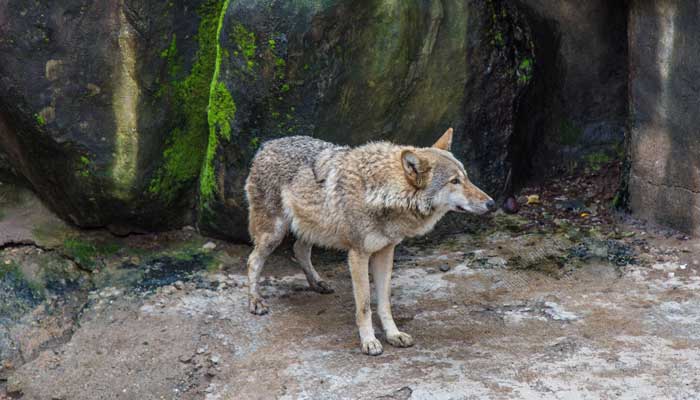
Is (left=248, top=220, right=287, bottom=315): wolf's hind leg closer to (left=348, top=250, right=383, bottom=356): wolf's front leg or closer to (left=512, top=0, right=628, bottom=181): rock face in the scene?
(left=348, top=250, right=383, bottom=356): wolf's front leg

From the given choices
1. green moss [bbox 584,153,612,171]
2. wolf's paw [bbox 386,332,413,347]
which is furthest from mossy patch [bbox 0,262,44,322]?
green moss [bbox 584,153,612,171]

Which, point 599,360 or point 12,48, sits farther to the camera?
point 12,48

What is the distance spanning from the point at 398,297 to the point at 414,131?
1.82 metres

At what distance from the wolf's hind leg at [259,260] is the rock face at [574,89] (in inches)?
127

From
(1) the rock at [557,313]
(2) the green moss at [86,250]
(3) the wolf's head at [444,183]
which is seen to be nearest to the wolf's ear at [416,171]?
(3) the wolf's head at [444,183]

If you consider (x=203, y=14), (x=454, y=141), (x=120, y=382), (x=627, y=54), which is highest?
(x=203, y=14)

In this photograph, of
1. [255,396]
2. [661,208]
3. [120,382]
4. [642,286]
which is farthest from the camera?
[661,208]

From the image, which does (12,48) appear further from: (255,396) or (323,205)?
(255,396)

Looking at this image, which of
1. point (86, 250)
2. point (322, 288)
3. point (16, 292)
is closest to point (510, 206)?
point (322, 288)

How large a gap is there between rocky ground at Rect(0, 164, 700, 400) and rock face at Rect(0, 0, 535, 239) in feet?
2.04

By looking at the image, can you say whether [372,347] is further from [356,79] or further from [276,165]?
[356,79]

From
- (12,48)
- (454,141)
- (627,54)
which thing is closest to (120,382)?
(12,48)

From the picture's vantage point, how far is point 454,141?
943 cm

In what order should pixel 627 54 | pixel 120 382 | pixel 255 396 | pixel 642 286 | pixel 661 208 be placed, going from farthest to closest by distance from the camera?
pixel 627 54
pixel 661 208
pixel 642 286
pixel 120 382
pixel 255 396
